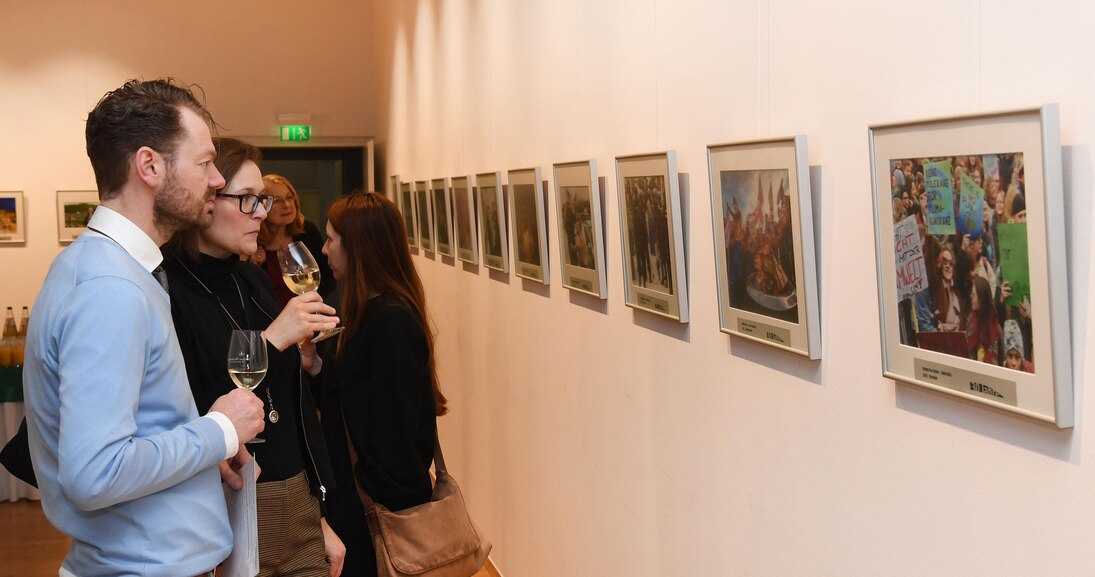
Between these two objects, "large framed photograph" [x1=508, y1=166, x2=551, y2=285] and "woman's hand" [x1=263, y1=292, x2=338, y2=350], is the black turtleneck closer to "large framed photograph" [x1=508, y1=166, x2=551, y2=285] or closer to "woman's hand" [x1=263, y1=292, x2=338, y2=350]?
"woman's hand" [x1=263, y1=292, x2=338, y2=350]

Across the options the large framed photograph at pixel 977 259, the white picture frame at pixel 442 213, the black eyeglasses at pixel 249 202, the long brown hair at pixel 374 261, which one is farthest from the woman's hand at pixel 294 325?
the white picture frame at pixel 442 213

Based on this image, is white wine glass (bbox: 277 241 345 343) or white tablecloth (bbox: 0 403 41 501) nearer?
white wine glass (bbox: 277 241 345 343)

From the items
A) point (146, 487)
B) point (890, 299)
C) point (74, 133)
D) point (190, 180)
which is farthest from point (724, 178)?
point (74, 133)

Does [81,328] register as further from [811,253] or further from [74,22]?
[74,22]

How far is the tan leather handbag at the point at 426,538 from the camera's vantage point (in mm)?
3785

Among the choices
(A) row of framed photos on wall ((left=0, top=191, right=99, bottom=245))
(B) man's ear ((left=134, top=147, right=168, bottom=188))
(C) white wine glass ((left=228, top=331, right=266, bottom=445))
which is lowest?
(C) white wine glass ((left=228, top=331, right=266, bottom=445))

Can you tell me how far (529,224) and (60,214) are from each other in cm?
673

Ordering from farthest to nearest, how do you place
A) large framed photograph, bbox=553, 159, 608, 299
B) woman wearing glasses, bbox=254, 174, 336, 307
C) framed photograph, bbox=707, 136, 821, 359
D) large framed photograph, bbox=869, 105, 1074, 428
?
woman wearing glasses, bbox=254, 174, 336, 307
large framed photograph, bbox=553, 159, 608, 299
framed photograph, bbox=707, 136, 821, 359
large framed photograph, bbox=869, 105, 1074, 428

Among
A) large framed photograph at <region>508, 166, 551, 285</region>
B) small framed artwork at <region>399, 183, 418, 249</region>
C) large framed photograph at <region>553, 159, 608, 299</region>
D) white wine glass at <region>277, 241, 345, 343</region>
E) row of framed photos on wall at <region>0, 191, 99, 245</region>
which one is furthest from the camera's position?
row of framed photos on wall at <region>0, 191, 99, 245</region>

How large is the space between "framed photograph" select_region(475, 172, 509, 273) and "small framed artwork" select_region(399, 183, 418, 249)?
2.39m

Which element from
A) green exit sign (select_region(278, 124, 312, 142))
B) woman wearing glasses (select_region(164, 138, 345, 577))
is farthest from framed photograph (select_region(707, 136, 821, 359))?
green exit sign (select_region(278, 124, 312, 142))

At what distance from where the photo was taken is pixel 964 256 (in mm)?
1891

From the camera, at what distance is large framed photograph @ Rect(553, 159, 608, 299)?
3.94 metres

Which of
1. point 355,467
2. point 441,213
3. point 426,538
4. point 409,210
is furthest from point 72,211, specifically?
point 426,538
